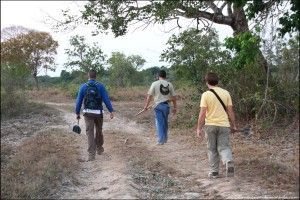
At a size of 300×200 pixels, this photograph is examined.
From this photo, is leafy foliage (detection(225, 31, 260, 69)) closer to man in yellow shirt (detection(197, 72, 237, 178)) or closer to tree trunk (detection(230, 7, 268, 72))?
tree trunk (detection(230, 7, 268, 72))

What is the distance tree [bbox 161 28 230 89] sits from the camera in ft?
44.9

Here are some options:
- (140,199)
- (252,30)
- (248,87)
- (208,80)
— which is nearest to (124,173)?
(140,199)

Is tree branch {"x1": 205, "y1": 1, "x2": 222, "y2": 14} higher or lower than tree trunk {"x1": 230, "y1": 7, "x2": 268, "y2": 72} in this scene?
higher

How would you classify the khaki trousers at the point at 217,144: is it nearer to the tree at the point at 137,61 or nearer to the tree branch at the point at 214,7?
the tree branch at the point at 214,7

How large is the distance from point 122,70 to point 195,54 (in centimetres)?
2583

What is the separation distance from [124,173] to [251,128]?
4396 millimetres

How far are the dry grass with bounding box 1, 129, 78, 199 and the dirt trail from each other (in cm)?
23

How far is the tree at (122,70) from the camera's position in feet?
128

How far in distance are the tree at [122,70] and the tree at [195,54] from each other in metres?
23.4

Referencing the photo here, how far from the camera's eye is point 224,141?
25.2ft

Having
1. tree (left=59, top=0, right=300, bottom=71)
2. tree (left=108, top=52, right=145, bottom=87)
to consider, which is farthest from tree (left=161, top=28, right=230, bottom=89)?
tree (left=108, top=52, right=145, bottom=87)

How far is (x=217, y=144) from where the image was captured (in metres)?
7.79

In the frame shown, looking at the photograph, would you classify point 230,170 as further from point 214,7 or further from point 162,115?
point 214,7

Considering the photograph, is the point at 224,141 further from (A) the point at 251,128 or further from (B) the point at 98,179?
(A) the point at 251,128
